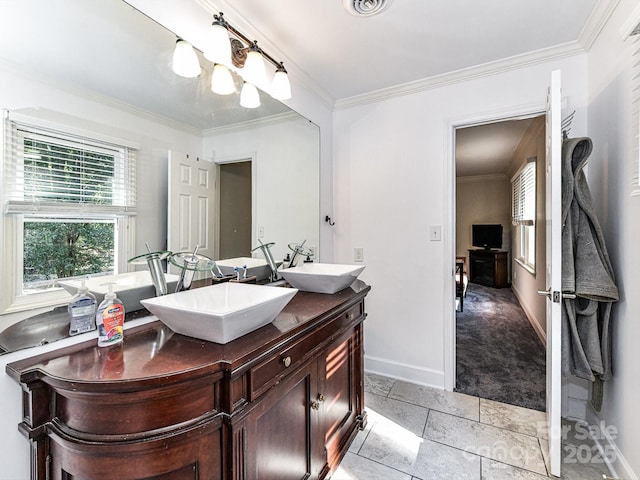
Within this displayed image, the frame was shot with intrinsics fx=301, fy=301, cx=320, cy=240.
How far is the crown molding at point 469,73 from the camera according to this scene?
1.92 meters

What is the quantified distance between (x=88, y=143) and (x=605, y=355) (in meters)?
2.51

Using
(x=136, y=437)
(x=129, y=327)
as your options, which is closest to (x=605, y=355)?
(x=136, y=437)

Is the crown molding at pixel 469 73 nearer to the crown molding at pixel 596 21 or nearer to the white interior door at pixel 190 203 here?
the crown molding at pixel 596 21

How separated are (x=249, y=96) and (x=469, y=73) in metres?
1.61

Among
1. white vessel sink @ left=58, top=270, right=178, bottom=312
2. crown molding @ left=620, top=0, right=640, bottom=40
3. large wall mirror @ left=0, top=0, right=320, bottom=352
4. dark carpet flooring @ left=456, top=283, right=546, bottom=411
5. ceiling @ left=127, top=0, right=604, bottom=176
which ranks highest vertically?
ceiling @ left=127, top=0, right=604, bottom=176

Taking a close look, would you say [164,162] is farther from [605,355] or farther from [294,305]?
[605,355]

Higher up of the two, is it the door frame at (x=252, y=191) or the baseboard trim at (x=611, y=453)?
the door frame at (x=252, y=191)

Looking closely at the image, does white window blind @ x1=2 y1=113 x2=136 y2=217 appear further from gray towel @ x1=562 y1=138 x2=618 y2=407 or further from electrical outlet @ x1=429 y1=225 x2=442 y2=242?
gray towel @ x1=562 y1=138 x2=618 y2=407

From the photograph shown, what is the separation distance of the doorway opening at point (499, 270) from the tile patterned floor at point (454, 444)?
26cm

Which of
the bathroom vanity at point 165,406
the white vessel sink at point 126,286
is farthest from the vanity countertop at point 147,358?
the white vessel sink at point 126,286

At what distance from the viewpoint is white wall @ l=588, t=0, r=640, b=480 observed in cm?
134

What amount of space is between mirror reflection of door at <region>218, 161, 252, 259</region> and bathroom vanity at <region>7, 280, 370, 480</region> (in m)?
Result: 0.62

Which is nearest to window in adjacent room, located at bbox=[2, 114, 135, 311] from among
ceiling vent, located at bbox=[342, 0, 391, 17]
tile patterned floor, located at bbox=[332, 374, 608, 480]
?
ceiling vent, located at bbox=[342, 0, 391, 17]

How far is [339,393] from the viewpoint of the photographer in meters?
1.58
